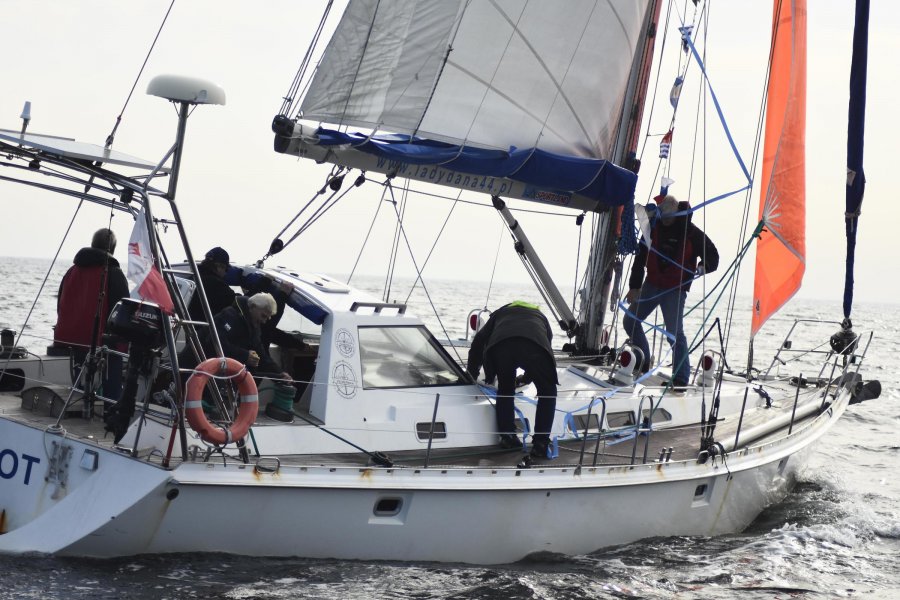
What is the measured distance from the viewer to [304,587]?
627 centimetres

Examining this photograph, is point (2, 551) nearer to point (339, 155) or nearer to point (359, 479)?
point (359, 479)

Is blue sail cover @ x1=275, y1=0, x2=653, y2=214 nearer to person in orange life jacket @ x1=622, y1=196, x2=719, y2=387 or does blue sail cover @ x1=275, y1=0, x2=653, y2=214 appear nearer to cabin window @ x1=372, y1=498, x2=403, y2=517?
person in orange life jacket @ x1=622, y1=196, x2=719, y2=387

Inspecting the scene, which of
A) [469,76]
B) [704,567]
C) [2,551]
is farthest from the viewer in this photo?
[469,76]

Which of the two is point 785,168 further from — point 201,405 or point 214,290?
point 201,405

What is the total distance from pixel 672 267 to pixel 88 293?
201 inches

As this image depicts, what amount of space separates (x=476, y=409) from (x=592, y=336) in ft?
9.83

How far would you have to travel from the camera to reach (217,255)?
7656 mm

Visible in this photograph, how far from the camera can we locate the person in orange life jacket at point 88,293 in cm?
754

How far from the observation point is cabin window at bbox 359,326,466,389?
7391 mm

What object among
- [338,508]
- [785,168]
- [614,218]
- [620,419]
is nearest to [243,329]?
[338,508]

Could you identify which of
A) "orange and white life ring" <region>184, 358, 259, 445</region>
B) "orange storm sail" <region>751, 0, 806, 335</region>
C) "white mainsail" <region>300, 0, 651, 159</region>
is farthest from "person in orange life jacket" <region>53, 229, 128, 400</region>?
"orange storm sail" <region>751, 0, 806, 335</region>

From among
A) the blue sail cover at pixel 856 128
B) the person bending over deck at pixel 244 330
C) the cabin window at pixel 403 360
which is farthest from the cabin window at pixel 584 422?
the blue sail cover at pixel 856 128

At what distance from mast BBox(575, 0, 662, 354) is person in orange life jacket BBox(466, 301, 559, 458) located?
8.87 ft

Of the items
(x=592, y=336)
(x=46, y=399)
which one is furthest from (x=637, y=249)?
(x=46, y=399)
